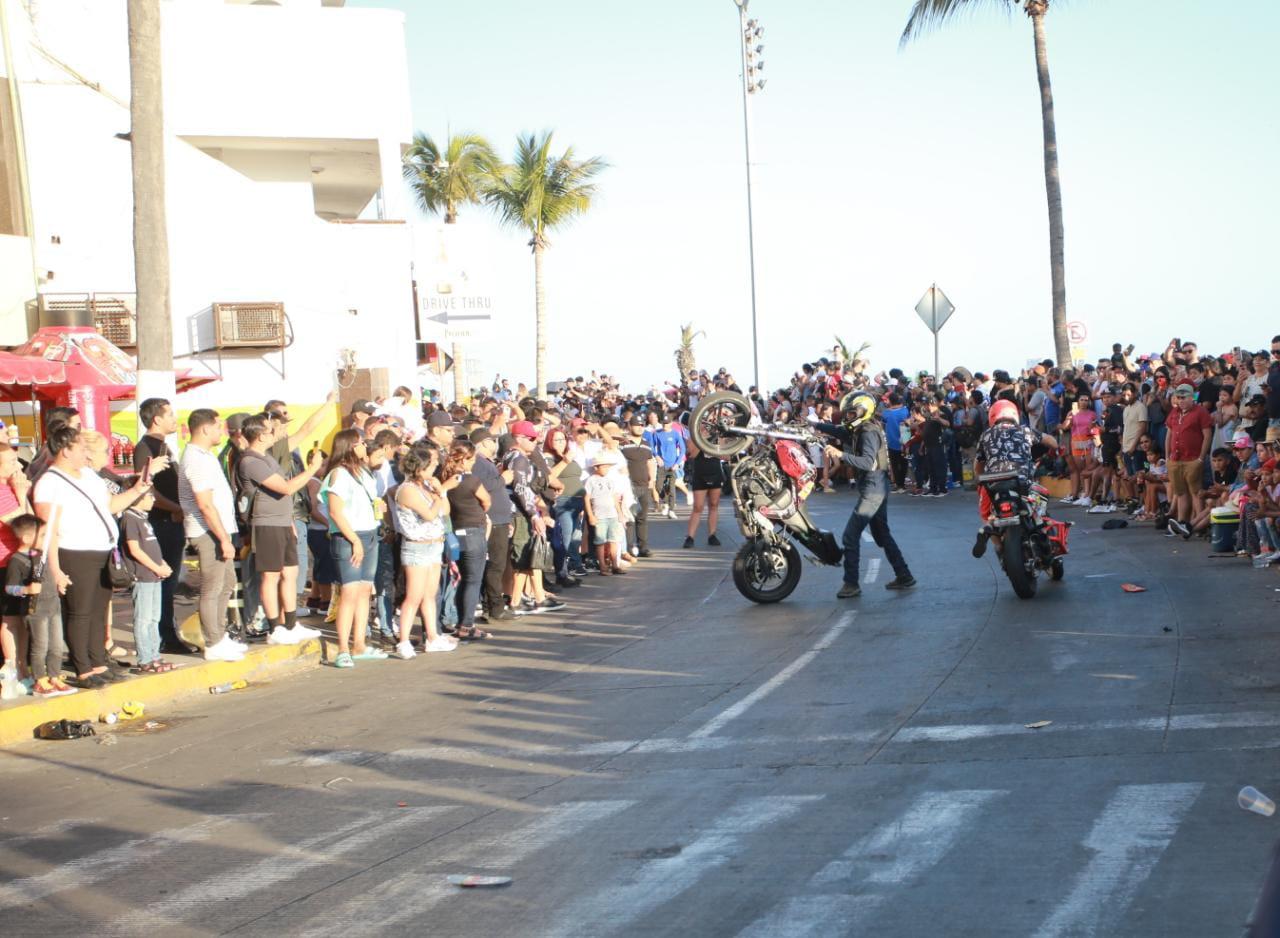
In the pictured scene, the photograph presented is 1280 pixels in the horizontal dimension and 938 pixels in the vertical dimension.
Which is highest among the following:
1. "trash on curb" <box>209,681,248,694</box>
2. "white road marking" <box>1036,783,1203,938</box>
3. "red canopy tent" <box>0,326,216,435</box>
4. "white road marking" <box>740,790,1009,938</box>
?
"red canopy tent" <box>0,326,216,435</box>

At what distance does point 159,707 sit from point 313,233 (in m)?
14.9

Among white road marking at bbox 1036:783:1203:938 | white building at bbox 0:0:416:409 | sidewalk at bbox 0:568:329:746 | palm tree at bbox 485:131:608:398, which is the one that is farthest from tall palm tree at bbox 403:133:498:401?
white road marking at bbox 1036:783:1203:938

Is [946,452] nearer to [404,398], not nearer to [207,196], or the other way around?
[404,398]

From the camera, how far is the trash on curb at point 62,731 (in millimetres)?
10234

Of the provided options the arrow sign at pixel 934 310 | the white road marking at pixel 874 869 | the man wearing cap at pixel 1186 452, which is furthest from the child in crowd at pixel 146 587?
the arrow sign at pixel 934 310

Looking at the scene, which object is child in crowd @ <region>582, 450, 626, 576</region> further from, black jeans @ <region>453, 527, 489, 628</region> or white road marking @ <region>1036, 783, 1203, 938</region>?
white road marking @ <region>1036, 783, 1203, 938</region>

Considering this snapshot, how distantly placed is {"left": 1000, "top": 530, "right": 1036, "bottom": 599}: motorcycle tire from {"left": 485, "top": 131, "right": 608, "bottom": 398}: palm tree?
37.8 meters

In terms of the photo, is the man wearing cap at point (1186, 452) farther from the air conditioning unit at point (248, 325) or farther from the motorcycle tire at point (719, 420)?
the air conditioning unit at point (248, 325)

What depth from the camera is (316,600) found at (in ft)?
51.0

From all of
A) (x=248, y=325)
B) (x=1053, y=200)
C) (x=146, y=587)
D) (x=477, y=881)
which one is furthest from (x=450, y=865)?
(x=1053, y=200)

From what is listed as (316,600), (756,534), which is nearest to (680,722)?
(756,534)

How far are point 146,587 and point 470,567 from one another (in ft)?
10.9

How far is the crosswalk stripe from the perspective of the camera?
607 cm

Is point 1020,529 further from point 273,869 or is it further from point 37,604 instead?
point 273,869
